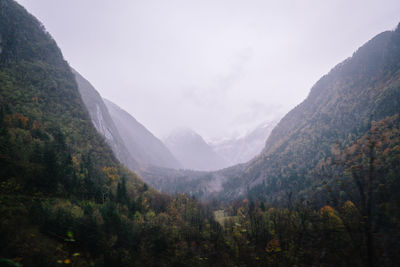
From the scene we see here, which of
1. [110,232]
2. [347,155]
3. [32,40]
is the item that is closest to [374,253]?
[347,155]

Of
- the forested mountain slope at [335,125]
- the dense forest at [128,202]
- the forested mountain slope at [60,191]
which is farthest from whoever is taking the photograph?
the forested mountain slope at [335,125]

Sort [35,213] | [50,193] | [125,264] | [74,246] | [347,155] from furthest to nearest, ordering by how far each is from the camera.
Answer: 1. [50,193]
2. [74,246]
3. [35,213]
4. [125,264]
5. [347,155]

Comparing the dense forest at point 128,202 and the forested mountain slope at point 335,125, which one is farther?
the forested mountain slope at point 335,125

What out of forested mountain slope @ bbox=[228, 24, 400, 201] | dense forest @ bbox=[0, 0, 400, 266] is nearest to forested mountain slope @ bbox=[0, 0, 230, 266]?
dense forest @ bbox=[0, 0, 400, 266]

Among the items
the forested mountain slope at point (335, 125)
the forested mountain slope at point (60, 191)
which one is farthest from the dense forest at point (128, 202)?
the forested mountain slope at point (335, 125)

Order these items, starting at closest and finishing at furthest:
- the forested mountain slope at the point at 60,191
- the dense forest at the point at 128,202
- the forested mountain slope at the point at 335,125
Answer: the dense forest at the point at 128,202 < the forested mountain slope at the point at 60,191 < the forested mountain slope at the point at 335,125

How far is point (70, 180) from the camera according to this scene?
147 feet

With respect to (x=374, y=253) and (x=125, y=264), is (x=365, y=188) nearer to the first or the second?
(x=374, y=253)

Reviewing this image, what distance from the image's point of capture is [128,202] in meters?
52.3

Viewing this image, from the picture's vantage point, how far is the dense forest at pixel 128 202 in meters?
5.52

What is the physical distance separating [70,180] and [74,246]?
26.4 m

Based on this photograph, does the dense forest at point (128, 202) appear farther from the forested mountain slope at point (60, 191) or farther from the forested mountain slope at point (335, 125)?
the forested mountain slope at point (335, 125)

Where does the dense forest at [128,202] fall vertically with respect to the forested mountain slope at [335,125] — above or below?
below

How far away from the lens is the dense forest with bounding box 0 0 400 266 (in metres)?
5.52
